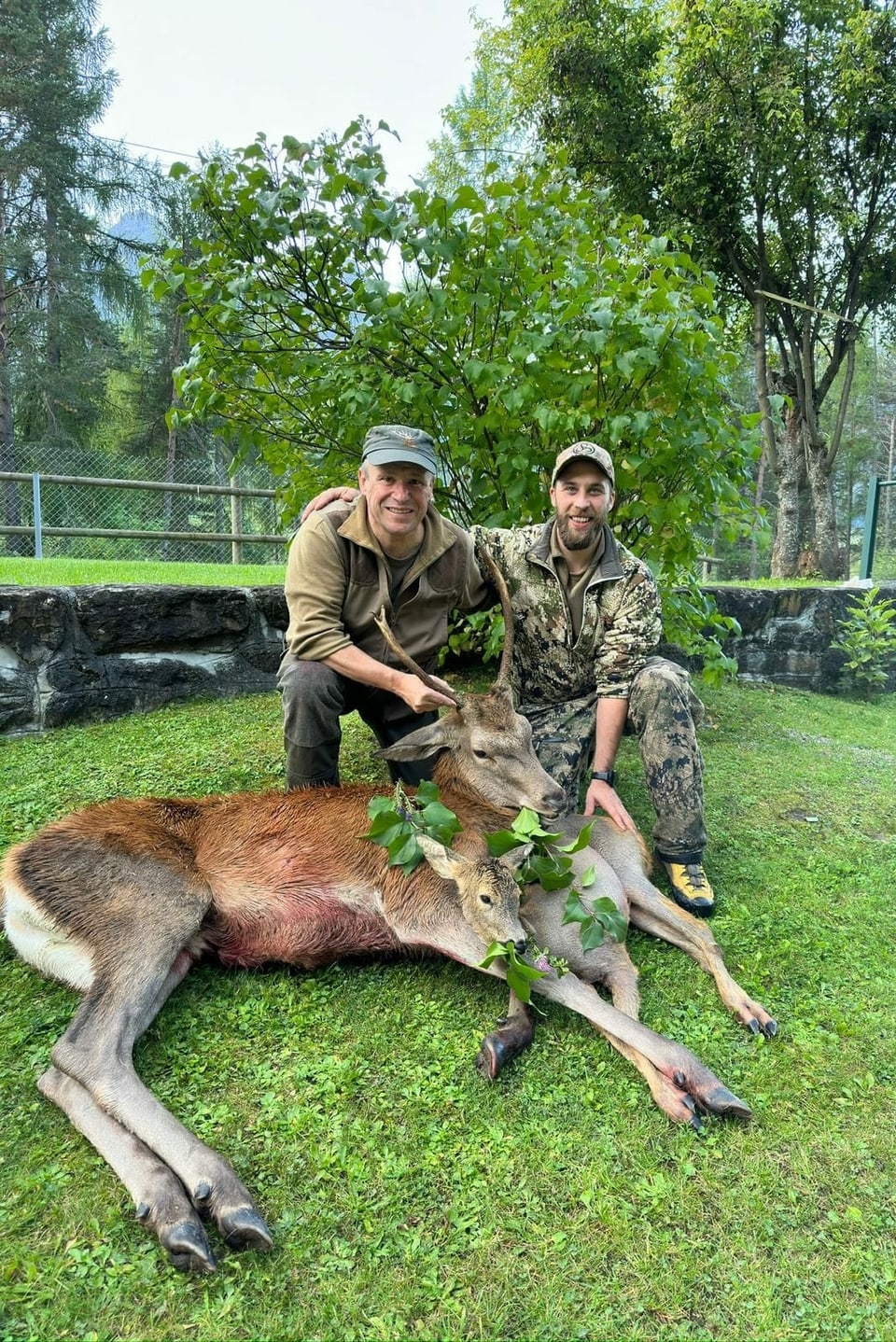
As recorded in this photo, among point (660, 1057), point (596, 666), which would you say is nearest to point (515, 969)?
point (660, 1057)

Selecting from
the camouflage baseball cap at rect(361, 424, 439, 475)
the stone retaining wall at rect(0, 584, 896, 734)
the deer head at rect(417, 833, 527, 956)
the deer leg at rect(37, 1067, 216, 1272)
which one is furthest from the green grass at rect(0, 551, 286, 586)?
the deer leg at rect(37, 1067, 216, 1272)

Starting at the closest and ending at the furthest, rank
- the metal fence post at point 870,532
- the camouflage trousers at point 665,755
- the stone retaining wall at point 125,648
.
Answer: the camouflage trousers at point 665,755 → the stone retaining wall at point 125,648 → the metal fence post at point 870,532

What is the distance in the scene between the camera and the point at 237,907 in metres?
3.13

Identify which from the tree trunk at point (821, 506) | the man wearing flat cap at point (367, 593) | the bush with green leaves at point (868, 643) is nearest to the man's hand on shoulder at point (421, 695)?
the man wearing flat cap at point (367, 593)

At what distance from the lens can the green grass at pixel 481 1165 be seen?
1.90 m

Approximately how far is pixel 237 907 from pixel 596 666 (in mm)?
2141

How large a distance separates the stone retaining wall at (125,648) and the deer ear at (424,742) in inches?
99.0

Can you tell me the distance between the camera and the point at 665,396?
14.2 ft

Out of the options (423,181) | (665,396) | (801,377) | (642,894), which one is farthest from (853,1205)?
(801,377)

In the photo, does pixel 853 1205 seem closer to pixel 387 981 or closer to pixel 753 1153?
pixel 753 1153

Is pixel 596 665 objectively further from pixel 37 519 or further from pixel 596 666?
pixel 37 519

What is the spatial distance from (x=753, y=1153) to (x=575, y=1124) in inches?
19.3

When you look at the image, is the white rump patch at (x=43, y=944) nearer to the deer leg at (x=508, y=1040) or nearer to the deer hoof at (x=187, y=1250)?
the deer hoof at (x=187, y=1250)

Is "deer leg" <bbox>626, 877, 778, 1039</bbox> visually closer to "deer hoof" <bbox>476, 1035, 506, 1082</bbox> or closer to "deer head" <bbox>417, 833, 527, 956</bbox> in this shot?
"deer head" <bbox>417, 833, 527, 956</bbox>
